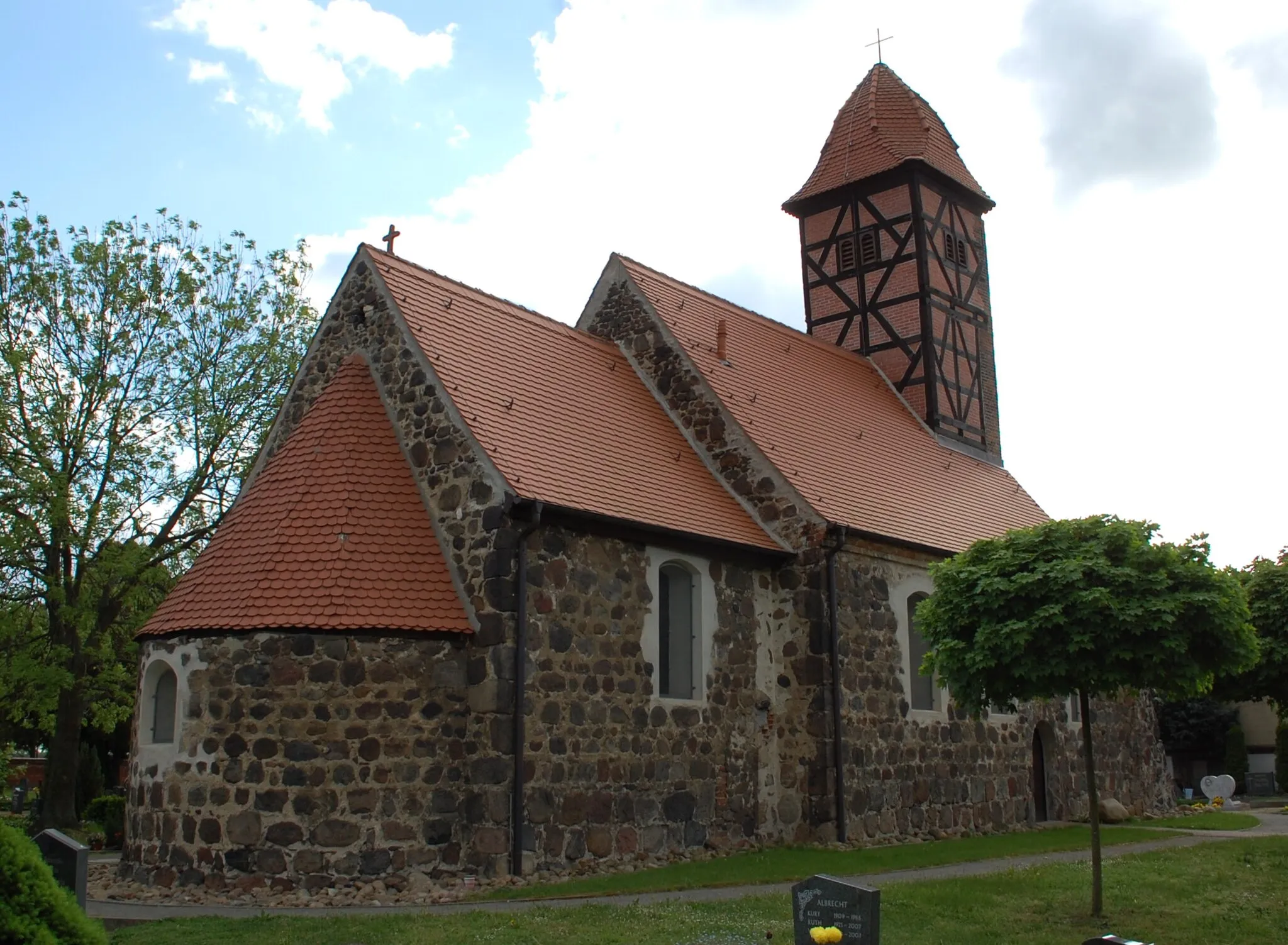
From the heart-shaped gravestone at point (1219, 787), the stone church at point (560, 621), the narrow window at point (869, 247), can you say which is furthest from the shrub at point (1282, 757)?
the narrow window at point (869, 247)

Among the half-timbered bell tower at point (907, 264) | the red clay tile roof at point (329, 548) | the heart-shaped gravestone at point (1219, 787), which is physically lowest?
the heart-shaped gravestone at point (1219, 787)

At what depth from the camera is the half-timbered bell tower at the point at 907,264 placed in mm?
24500

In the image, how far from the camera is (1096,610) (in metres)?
10.7

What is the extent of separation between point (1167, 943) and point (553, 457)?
8.25 meters

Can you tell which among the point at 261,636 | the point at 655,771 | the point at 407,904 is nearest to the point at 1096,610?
the point at 655,771

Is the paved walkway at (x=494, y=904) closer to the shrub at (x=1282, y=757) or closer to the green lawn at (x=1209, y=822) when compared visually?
the green lawn at (x=1209, y=822)

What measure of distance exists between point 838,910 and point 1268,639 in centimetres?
941

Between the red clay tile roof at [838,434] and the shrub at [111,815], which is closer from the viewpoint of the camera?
the red clay tile roof at [838,434]

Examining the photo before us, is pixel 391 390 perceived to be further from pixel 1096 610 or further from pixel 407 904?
pixel 1096 610

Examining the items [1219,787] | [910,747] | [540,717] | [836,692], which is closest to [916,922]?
[540,717]

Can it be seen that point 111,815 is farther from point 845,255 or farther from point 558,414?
point 845,255

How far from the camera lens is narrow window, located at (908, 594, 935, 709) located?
58.2ft

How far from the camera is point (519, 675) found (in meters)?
12.9

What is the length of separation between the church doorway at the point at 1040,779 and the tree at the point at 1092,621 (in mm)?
9127
